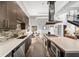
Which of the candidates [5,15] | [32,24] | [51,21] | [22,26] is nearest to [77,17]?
[51,21]

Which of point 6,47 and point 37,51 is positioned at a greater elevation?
point 6,47

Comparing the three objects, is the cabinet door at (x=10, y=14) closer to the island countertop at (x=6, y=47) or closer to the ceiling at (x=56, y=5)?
the island countertop at (x=6, y=47)

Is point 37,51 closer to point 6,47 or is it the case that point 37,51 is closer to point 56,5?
point 56,5

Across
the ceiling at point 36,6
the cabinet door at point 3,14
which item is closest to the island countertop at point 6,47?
the cabinet door at point 3,14

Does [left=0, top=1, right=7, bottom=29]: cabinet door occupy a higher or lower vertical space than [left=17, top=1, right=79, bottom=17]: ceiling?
lower

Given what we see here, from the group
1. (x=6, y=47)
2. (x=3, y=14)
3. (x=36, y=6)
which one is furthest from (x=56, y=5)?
(x=6, y=47)

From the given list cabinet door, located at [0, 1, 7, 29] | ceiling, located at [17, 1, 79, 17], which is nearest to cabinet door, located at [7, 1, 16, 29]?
cabinet door, located at [0, 1, 7, 29]

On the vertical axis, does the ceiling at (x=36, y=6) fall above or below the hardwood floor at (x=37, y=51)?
above

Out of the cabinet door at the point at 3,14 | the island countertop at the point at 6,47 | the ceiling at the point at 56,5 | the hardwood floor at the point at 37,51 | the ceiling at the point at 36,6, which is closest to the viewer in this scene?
the island countertop at the point at 6,47

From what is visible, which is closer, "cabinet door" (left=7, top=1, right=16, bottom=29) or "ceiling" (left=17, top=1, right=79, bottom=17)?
"cabinet door" (left=7, top=1, right=16, bottom=29)

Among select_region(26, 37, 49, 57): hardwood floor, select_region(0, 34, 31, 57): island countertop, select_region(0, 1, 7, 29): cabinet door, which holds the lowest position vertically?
select_region(26, 37, 49, 57): hardwood floor

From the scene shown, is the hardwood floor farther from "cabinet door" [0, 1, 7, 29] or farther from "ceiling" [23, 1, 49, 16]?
"ceiling" [23, 1, 49, 16]

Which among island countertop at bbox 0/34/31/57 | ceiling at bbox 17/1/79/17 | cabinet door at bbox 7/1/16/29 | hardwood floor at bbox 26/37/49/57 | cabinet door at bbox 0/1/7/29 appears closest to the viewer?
island countertop at bbox 0/34/31/57

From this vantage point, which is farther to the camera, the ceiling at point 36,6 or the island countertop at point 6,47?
the ceiling at point 36,6
